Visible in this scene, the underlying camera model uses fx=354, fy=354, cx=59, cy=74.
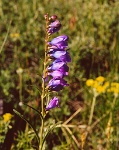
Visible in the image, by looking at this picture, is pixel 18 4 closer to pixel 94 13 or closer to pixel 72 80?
pixel 94 13

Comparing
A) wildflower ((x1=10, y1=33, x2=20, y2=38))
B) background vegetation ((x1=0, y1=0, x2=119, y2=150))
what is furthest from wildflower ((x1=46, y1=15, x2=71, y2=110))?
wildflower ((x1=10, y1=33, x2=20, y2=38))

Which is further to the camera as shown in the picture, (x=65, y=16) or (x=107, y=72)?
(x=65, y=16)

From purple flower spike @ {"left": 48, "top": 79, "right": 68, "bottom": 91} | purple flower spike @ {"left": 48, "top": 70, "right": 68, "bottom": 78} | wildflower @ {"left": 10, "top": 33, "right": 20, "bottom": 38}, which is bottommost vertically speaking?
purple flower spike @ {"left": 48, "top": 79, "right": 68, "bottom": 91}

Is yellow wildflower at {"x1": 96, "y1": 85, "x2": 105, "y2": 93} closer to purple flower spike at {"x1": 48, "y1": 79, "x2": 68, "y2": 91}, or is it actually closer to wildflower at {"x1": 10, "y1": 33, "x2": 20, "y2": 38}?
purple flower spike at {"x1": 48, "y1": 79, "x2": 68, "y2": 91}

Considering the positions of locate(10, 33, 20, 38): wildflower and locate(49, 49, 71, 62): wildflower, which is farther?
locate(10, 33, 20, 38): wildflower

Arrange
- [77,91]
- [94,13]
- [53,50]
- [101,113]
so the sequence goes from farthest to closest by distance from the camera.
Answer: [94,13], [77,91], [101,113], [53,50]

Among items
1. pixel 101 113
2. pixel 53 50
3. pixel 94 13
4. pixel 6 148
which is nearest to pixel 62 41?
pixel 53 50

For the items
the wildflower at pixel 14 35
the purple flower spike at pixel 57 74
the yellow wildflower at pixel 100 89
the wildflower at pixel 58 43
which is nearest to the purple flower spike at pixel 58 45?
the wildflower at pixel 58 43

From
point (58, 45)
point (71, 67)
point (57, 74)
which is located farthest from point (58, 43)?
point (71, 67)
